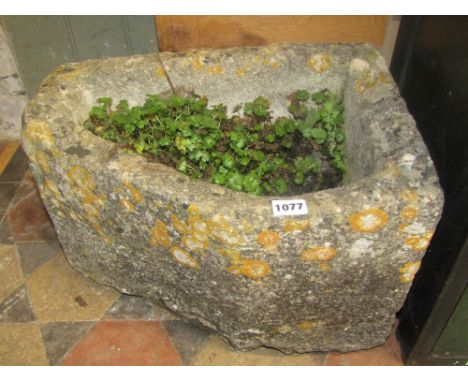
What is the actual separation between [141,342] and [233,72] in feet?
4.46

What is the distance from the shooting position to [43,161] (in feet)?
6.01

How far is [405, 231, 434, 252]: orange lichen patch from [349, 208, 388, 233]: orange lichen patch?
125 mm

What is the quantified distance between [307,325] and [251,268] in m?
0.44

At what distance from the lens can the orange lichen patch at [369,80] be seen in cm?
191

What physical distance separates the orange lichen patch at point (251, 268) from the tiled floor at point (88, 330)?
58cm

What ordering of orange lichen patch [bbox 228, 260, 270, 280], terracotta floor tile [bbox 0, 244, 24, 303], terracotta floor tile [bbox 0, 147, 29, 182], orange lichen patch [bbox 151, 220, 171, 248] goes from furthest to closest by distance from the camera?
1. terracotta floor tile [bbox 0, 147, 29, 182]
2. terracotta floor tile [bbox 0, 244, 24, 303]
3. orange lichen patch [bbox 151, 220, 171, 248]
4. orange lichen patch [bbox 228, 260, 270, 280]

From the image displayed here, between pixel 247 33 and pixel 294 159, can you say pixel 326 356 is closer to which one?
pixel 294 159

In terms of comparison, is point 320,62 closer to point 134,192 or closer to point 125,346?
point 134,192

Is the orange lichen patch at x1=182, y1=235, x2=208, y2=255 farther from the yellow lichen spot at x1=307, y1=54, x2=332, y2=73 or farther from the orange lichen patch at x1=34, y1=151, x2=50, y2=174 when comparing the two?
the yellow lichen spot at x1=307, y1=54, x2=332, y2=73

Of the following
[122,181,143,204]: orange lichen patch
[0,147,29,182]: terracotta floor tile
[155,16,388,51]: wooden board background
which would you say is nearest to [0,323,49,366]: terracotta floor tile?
[122,181,143,204]: orange lichen patch

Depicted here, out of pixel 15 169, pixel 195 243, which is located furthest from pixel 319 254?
pixel 15 169

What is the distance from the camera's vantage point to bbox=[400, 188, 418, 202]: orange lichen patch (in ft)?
4.75

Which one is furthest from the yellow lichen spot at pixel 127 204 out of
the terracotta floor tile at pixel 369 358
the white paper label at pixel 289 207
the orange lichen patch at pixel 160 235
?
the terracotta floor tile at pixel 369 358

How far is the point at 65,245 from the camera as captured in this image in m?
2.17
